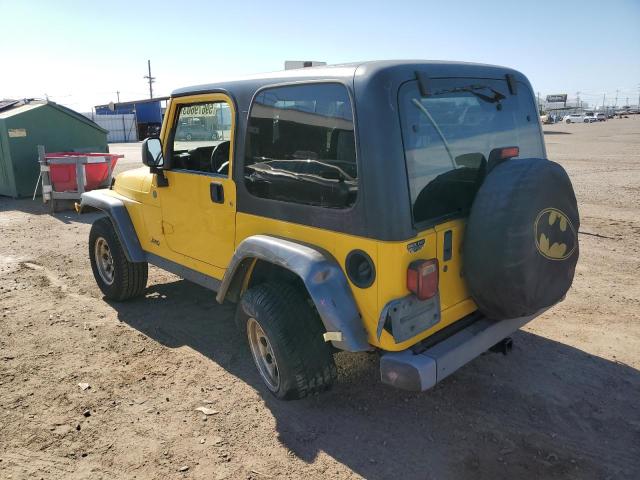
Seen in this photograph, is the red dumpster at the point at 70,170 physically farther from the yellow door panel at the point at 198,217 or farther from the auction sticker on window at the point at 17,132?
the yellow door panel at the point at 198,217

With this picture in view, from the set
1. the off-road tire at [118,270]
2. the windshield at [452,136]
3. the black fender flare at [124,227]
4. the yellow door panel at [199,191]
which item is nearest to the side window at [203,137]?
the yellow door panel at [199,191]

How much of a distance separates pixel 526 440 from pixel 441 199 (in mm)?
1435

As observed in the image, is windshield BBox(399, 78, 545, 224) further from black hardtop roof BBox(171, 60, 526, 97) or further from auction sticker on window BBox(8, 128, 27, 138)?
auction sticker on window BBox(8, 128, 27, 138)

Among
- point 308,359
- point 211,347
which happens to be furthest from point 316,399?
point 211,347

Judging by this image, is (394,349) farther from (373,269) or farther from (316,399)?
(316,399)

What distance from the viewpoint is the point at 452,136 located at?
8.98 feet

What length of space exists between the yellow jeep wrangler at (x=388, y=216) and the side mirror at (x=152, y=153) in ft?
2.30

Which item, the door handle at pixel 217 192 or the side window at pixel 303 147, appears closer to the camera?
the side window at pixel 303 147

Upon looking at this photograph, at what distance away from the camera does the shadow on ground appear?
2.60 m

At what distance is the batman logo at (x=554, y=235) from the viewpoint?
2.54 m

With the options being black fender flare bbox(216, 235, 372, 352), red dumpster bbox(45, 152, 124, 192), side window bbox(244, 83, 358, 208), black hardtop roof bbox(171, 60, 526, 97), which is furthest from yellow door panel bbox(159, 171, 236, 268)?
red dumpster bbox(45, 152, 124, 192)

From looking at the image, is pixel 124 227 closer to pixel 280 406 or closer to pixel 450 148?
pixel 280 406

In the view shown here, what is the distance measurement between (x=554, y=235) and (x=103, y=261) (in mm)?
4157

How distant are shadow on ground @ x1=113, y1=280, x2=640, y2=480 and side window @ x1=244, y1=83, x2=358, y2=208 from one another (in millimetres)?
1341
